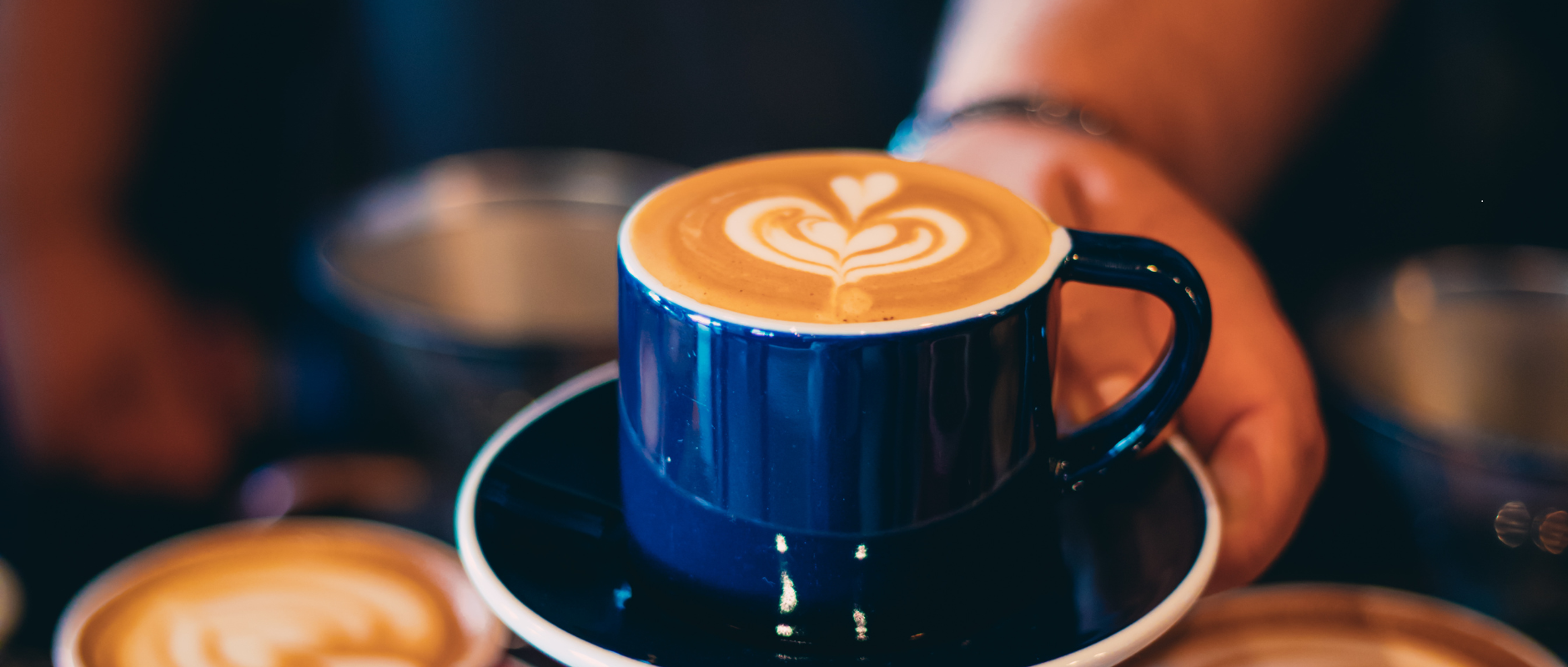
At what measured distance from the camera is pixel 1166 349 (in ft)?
1.51

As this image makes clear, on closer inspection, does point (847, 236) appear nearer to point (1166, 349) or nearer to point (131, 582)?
point (1166, 349)

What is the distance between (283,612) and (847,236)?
1.59 ft

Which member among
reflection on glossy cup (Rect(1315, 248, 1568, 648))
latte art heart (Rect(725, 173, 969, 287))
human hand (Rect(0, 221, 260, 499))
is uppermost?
latte art heart (Rect(725, 173, 969, 287))

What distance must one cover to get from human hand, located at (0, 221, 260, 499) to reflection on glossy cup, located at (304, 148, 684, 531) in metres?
0.34

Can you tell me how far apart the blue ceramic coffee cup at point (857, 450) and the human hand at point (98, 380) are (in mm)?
1017

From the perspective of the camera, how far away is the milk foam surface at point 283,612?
660mm

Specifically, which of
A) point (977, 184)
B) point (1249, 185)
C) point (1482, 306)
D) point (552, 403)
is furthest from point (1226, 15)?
point (552, 403)

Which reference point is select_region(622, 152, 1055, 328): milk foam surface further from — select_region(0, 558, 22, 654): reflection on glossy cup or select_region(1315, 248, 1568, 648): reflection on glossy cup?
select_region(0, 558, 22, 654): reflection on glossy cup

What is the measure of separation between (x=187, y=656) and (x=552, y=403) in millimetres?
329

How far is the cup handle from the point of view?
41 cm

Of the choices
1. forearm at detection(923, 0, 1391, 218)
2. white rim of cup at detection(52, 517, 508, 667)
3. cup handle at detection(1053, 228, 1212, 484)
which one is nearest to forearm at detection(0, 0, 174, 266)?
white rim of cup at detection(52, 517, 508, 667)

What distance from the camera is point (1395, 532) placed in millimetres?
833

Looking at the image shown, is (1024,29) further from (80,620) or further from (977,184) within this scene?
(80,620)

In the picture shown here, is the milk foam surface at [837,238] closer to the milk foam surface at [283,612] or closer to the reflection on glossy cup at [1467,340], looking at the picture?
the milk foam surface at [283,612]
